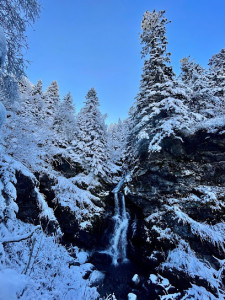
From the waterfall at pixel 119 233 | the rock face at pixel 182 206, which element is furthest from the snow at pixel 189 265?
the waterfall at pixel 119 233

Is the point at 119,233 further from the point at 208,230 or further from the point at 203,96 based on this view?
the point at 203,96

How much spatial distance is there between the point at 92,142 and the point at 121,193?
20.9ft

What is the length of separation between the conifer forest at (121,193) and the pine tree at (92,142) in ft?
0.38

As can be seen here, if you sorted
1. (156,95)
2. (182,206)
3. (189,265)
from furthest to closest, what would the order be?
(156,95) → (182,206) → (189,265)

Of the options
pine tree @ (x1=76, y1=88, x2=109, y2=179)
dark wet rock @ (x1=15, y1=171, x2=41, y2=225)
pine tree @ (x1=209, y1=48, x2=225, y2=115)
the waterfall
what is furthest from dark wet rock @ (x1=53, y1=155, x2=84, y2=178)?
pine tree @ (x1=209, y1=48, x2=225, y2=115)

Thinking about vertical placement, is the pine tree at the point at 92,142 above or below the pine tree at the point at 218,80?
below

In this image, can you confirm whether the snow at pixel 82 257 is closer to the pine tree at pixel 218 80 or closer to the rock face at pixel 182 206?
the rock face at pixel 182 206

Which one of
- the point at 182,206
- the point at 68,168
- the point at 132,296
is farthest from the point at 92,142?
the point at 132,296

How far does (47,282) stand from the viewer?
139 inches

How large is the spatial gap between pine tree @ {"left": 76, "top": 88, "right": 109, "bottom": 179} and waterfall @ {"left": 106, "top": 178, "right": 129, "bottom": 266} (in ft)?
10.3

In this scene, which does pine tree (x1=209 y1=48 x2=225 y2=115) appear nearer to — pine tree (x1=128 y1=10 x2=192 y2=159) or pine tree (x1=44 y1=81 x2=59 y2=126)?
pine tree (x1=128 y1=10 x2=192 y2=159)

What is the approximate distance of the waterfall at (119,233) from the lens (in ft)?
38.8

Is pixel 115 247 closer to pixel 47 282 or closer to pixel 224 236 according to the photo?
pixel 224 236

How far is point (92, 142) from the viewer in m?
15.9
